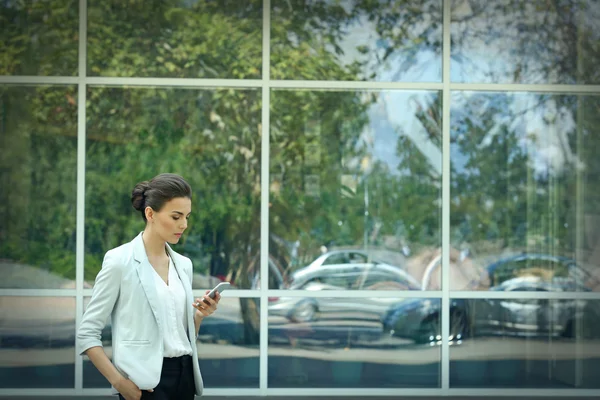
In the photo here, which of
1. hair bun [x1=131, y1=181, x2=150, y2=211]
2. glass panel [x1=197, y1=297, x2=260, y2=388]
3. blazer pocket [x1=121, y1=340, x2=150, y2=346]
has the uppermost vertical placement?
hair bun [x1=131, y1=181, x2=150, y2=211]

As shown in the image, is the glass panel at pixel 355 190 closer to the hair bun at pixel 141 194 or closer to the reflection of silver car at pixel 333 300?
the reflection of silver car at pixel 333 300

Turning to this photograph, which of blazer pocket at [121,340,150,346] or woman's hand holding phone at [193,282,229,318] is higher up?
woman's hand holding phone at [193,282,229,318]

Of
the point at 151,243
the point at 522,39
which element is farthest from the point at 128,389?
the point at 522,39

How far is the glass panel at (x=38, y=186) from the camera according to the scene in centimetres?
880

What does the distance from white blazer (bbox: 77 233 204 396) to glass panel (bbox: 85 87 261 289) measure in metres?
5.15

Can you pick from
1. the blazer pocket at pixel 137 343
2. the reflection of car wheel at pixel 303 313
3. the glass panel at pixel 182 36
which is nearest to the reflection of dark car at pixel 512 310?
the reflection of car wheel at pixel 303 313

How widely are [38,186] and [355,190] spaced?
9.94ft

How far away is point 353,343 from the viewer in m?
8.91

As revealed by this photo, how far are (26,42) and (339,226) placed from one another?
3.48 m

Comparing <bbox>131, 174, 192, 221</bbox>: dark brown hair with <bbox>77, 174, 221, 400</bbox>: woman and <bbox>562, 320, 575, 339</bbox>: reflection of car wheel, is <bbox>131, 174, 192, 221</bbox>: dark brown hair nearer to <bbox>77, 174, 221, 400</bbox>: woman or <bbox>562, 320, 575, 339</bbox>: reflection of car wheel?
<bbox>77, 174, 221, 400</bbox>: woman

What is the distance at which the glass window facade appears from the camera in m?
8.84

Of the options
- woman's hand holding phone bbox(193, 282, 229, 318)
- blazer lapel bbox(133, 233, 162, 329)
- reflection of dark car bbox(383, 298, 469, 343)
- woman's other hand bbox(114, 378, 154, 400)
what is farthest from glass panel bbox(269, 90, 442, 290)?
woman's other hand bbox(114, 378, 154, 400)

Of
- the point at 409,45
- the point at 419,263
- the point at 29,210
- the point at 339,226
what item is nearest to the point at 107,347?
the point at 29,210

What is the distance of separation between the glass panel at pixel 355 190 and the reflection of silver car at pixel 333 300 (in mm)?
12
